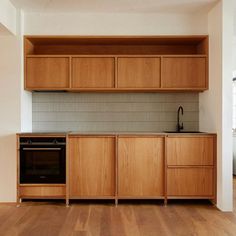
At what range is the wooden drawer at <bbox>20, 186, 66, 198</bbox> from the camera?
13.4 feet

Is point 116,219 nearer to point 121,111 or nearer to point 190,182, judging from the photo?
point 190,182

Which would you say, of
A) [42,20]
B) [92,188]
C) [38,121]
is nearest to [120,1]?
[42,20]

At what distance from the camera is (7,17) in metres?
3.81

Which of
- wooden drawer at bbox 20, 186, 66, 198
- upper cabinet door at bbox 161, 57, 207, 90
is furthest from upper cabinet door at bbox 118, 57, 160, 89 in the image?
wooden drawer at bbox 20, 186, 66, 198

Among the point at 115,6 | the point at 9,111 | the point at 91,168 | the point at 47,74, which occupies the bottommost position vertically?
the point at 91,168

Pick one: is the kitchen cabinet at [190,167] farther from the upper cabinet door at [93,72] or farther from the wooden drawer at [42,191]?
the wooden drawer at [42,191]

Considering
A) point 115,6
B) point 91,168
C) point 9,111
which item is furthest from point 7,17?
point 91,168

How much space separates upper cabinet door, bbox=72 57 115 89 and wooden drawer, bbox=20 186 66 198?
1.34 metres

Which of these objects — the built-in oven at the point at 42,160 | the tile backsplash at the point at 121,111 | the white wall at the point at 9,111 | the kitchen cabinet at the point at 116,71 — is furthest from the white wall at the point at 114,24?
the built-in oven at the point at 42,160

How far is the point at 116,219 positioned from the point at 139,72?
6.17 feet

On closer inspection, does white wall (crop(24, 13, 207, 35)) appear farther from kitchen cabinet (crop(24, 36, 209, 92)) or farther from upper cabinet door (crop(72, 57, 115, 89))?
upper cabinet door (crop(72, 57, 115, 89))

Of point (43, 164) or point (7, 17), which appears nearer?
point (7, 17)

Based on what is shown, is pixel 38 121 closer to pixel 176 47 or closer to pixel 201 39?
pixel 176 47

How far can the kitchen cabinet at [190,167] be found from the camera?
4.07 m
